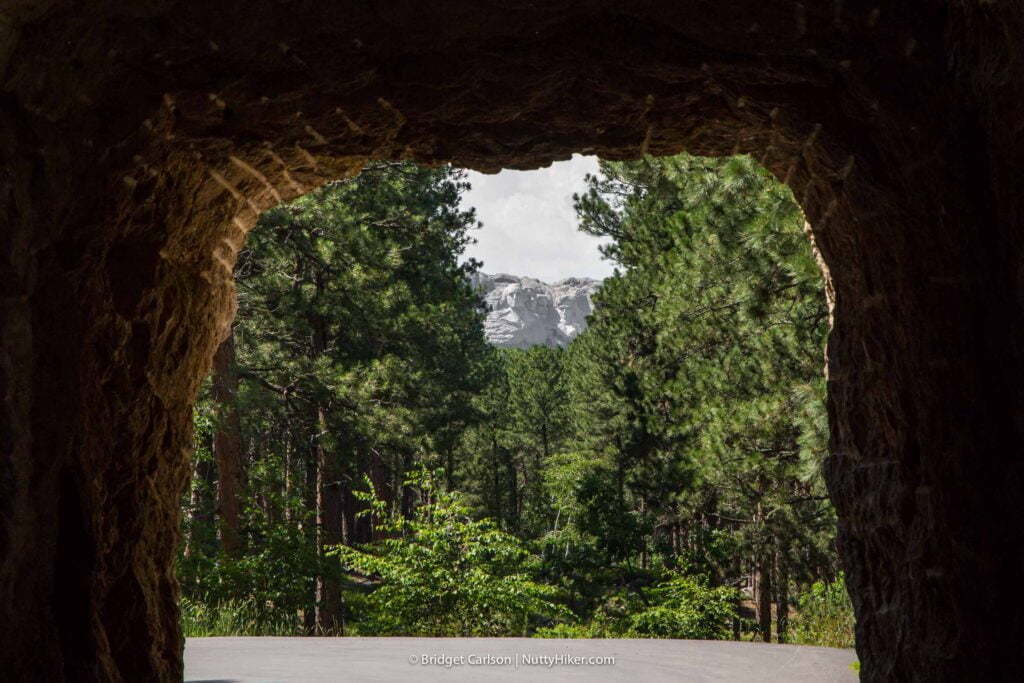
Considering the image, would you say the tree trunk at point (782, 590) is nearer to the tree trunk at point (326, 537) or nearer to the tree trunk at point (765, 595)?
the tree trunk at point (765, 595)

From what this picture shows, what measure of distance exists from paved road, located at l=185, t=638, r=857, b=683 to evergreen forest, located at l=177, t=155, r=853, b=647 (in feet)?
5.99

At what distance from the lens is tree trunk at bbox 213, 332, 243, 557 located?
12344 millimetres

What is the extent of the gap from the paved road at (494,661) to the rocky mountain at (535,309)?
12458 cm

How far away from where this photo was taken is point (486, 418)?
22422 millimetres

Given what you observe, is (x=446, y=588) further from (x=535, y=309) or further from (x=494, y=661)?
(x=535, y=309)

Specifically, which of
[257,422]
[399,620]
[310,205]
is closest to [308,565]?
[399,620]

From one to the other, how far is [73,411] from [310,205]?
10325 mm

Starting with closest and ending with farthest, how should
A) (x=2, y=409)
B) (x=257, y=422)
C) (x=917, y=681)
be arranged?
(x=2, y=409) → (x=917, y=681) → (x=257, y=422)

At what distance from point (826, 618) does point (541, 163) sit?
8.87m

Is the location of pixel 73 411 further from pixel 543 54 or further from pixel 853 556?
pixel 853 556

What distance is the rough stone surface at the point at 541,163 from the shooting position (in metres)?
2.53

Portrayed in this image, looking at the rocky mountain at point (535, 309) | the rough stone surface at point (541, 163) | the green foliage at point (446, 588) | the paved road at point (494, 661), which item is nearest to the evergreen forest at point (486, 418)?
the green foliage at point (446, 588)

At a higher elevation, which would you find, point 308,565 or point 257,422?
point 257,422

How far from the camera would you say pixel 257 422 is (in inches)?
632
